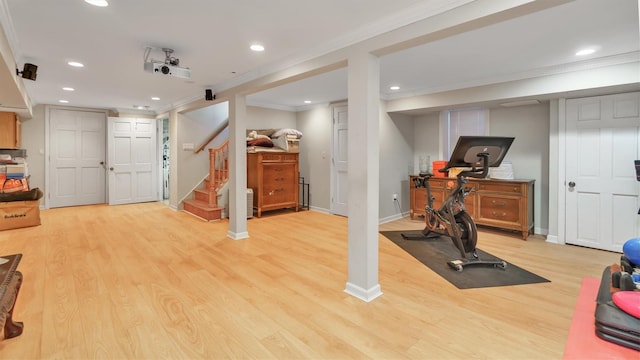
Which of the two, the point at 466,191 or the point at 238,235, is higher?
the point at 466,191

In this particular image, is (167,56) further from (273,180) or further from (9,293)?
(273,180)

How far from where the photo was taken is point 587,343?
0.90 m

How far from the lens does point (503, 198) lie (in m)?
4.73

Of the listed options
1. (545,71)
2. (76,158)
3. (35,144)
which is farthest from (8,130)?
(545,71)

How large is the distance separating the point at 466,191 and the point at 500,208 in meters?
1.45

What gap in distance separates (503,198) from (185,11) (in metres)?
4.66

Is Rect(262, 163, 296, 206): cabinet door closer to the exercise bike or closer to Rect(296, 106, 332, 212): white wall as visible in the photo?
Rect(296, 106, 332, 212): white wall

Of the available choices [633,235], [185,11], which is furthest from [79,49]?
[633,235]

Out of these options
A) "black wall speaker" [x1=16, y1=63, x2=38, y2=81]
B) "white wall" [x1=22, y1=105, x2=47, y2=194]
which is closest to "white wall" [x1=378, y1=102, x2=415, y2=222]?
"black wall speaker" [x1=16, y1=63, x2=38, y2=81]

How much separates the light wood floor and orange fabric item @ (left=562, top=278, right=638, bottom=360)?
43.7 inches

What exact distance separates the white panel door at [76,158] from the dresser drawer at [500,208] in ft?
26.7

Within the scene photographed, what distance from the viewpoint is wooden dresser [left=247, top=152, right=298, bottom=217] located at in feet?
20.1

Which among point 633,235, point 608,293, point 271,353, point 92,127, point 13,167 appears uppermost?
point 92,127

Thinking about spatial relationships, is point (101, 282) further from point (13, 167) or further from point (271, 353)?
point (13, 167)
